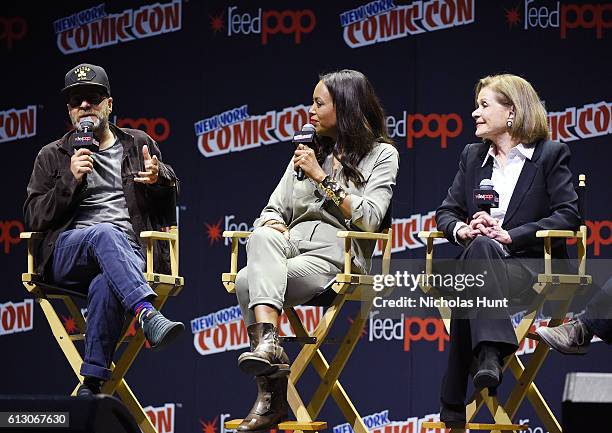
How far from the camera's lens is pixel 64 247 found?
404cm

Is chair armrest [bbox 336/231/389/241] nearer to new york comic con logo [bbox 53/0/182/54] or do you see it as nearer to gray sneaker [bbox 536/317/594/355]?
gray sneaker [bbox 536/317/594/355]

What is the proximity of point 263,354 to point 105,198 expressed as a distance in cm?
107

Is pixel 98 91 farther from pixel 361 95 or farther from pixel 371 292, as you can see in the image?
pixel 371 292

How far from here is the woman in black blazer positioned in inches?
144

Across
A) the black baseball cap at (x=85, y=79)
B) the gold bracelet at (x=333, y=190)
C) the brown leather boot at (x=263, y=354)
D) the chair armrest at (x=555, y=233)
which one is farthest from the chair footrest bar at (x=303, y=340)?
the black baseball cap at (x=85, y=79)

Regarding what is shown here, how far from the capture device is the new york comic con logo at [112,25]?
5711 millimetres

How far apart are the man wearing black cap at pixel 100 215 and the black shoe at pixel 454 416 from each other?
3.04 ft

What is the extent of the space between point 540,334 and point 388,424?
1.83 metres

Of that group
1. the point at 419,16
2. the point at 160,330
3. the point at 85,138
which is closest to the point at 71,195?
the point at 85,138

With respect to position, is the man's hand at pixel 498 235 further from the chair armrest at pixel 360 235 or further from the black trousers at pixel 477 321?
the chair armrest at pixel 360 235

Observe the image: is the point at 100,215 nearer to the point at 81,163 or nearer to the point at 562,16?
the point at 81,163

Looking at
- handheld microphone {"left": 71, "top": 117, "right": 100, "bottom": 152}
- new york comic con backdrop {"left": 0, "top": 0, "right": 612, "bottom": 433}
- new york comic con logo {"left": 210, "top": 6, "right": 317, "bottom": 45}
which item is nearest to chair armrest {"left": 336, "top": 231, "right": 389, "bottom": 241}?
handheld microphone {"left": 71, "top": 117, "right": 100, "bottom": 152}

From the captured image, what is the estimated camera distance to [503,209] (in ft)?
13.4

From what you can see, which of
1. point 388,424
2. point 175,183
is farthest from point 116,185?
point 388,424
